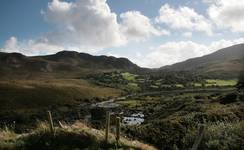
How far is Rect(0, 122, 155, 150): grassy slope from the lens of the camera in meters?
15.7

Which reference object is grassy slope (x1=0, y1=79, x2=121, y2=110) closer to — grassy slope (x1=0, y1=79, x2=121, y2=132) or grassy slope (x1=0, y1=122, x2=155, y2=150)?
grassy slope (x1=0, y1=79, x2=121, y2=132)

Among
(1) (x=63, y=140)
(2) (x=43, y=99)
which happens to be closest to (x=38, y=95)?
(2) (x=43, y=99)

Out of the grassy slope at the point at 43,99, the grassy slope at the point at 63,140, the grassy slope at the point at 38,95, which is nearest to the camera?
the grassy slope at the point at 63,140

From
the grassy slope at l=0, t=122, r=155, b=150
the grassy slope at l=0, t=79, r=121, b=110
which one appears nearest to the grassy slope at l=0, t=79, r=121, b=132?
the grassy slope at l=0, t=79, r=121, b=110

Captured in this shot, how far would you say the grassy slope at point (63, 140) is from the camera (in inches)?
617

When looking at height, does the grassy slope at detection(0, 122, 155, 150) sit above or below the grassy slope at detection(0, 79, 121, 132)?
above

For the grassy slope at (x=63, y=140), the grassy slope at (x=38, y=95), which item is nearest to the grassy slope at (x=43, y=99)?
the grassy slope at (x=38, y=95)

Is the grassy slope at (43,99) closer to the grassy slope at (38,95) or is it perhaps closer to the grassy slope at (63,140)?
the grassy slope at (38,95)

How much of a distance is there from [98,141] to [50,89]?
125 meters

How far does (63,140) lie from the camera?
53.1 ft

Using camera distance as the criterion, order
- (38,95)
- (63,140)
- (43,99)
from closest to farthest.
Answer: (63,140)
(43,99)
(38,95)

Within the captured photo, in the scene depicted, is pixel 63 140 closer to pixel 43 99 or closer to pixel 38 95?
pixel 43 99

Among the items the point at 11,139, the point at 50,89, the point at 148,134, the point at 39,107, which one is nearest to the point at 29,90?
the point at 50,89

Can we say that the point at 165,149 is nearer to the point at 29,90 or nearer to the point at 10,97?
the point at 10,97
